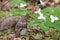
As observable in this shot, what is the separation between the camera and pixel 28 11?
3.41m

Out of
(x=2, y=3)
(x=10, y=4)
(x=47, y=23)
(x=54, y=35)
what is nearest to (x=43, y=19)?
(x=47, y=23)

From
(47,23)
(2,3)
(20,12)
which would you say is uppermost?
(2,3)

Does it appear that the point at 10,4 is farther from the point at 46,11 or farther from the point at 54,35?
the point at 54,35

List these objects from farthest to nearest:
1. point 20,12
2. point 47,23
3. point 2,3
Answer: point 2,3 < point 20,12 < point 47,23

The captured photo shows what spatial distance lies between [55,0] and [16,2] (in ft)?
2.63

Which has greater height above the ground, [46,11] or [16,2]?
[16,2]

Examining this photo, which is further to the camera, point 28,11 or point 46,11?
point 28,11

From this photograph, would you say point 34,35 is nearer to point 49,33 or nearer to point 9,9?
point 49,33

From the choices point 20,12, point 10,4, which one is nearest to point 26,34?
point 20,12

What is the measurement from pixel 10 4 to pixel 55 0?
0.83 m

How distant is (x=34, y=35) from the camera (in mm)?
2924

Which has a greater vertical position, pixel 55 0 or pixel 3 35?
pixel 55 0

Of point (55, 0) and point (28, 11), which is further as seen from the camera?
point (55, 0)

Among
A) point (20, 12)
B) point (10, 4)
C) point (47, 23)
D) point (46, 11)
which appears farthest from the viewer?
point (10, 4)
